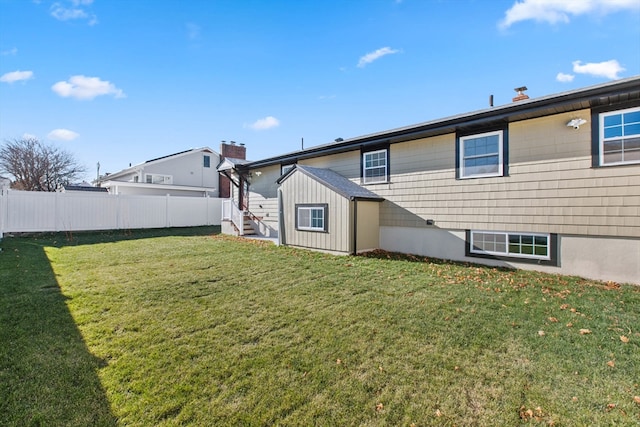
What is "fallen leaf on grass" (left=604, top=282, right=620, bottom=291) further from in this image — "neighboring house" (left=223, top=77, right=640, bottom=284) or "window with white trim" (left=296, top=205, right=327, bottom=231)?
"window with white trim" (left=296, top=205, right=327, bottom=231)

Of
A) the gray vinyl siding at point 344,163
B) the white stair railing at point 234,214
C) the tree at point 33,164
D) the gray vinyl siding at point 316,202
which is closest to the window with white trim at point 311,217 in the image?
the gray vinyl siding at point 316,202

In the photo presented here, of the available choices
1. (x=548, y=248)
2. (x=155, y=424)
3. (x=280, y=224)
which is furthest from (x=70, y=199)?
(x=548, y=248)

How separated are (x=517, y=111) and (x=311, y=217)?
659 centimetres

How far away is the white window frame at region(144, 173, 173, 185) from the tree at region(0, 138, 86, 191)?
13.0 meters

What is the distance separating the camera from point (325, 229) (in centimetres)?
966

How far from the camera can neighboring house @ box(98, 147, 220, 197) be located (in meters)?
22.0

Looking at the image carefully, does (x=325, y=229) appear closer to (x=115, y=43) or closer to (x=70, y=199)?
(x=115, y=43)

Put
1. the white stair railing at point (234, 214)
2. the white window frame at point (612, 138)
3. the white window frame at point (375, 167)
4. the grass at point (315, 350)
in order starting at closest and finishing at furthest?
the grass at point (315, 350) → the white window frame at point (612, 138) → the white window frame at point (375, 167) → the white stair railing at point (234, 214)

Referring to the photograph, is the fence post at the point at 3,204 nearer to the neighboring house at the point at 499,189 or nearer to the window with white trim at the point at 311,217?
the neighboring house at the point at 499,189

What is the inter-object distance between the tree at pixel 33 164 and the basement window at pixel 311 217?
3005 centimetres

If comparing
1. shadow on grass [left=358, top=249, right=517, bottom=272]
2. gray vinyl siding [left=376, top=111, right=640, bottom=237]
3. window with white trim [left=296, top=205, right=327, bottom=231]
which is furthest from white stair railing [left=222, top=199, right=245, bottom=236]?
gray vinyl siding [left=376, top=111, right=640, bottom=237]

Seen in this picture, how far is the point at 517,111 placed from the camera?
701 centimetres

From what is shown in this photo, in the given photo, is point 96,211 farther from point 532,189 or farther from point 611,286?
point 611,286

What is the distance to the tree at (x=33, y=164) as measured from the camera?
1024 inches
